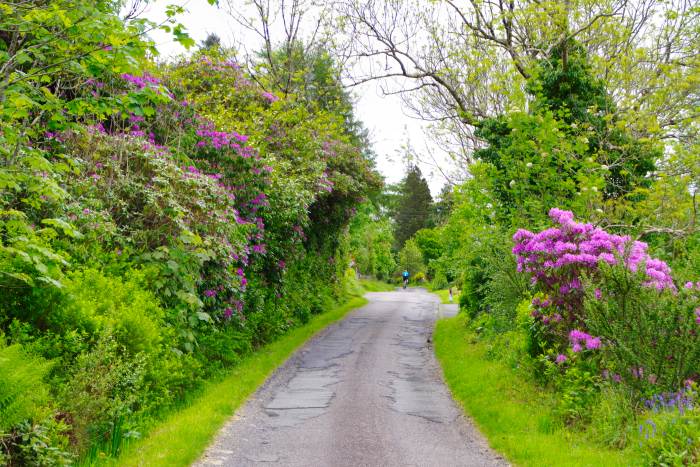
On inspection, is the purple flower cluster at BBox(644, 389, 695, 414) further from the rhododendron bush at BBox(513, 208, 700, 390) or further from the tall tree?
the tall tree

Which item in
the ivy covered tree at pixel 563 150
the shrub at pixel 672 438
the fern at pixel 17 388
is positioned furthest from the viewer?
the ivy covered tree at pixel 563 150

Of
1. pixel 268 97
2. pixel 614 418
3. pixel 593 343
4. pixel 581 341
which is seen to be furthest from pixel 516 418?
pixel 268 97

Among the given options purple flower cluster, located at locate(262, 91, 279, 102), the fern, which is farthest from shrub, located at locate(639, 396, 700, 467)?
purple flower cluster, located at locate(262, 91, 279, 102)

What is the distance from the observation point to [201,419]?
8070 millimetres

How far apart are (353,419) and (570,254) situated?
4072 mm

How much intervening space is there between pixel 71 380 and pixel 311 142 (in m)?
13.1

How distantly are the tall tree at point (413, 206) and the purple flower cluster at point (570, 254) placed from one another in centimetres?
6030

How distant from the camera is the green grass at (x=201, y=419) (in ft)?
21.6

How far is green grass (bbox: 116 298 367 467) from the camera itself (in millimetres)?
6579

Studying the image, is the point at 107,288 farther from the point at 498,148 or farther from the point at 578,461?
the point at 498,148

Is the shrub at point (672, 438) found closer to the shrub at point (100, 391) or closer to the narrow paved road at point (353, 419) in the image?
the narrow paved road at point (353, 419)

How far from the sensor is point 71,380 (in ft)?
20.4

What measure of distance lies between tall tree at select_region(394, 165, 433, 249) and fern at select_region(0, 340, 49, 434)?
64961 millimetres

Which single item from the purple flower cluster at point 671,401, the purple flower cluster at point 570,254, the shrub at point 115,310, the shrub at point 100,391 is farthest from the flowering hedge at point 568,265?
the shrub at point 100,391
